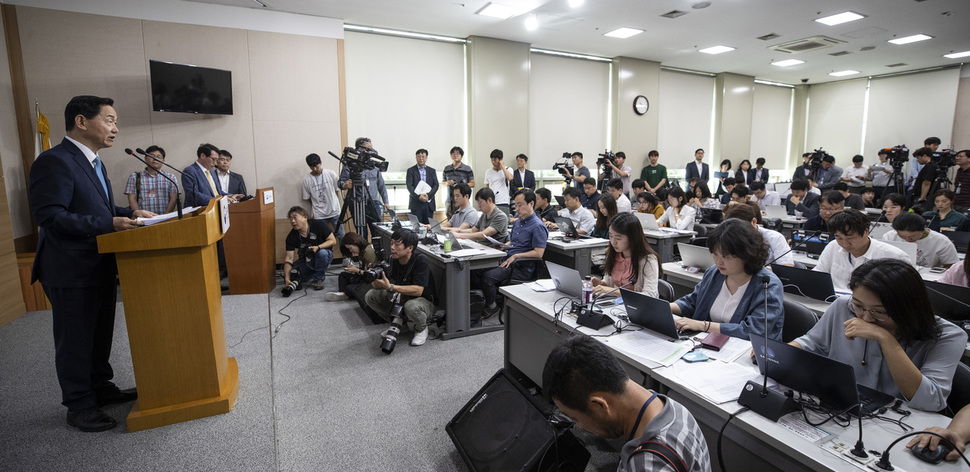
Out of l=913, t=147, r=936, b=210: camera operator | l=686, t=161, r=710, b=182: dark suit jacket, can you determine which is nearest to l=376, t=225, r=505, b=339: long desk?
l=913, t=147, r=936, b=210: camera operator

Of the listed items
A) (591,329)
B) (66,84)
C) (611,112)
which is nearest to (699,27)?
(611,112)

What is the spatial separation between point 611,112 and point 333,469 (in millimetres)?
8238

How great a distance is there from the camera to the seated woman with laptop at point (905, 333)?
142 cm

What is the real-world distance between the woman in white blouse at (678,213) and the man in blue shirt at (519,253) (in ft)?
6.81

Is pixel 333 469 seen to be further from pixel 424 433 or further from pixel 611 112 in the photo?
pixel 611 112

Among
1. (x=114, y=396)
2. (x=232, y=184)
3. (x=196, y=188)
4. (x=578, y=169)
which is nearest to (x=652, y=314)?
(x=114, y=396)

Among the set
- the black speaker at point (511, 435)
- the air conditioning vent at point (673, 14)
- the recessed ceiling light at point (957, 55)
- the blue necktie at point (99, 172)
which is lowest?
the black speaker at point (511, 435)

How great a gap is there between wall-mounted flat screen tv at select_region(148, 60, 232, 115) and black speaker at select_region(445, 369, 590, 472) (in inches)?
201

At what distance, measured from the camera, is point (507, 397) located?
83.1 inches

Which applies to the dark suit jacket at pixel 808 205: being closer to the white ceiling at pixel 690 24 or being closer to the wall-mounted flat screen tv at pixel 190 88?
the white ceiling at pixel 690 24

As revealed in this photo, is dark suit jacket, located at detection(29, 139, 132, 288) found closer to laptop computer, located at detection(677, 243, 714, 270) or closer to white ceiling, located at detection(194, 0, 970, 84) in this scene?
laptop computer, located at detection(677, 243, 714, 270)

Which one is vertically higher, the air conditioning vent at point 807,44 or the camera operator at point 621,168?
the air conditioning vent at point 807,44

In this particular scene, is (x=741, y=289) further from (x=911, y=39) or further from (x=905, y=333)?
(x=911, y=39)

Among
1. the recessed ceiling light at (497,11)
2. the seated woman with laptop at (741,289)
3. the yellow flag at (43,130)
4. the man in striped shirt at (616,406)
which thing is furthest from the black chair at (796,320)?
the yellow flag at (43,130)
